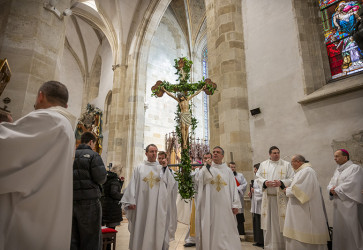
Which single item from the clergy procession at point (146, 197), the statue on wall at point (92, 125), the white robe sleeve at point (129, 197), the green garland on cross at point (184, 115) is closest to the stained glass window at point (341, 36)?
the clergy procession at point (146, 197)

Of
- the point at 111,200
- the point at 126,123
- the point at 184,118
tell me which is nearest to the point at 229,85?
the point at 184,118

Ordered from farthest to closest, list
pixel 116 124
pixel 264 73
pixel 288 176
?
1. pixel 116 124
2. pixel 264 73
3. pixel 288 176

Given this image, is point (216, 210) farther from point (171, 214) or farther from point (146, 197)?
point (146, 197)

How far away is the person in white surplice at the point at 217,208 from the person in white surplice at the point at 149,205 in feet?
1.68

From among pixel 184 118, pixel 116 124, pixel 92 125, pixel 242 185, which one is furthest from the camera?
pixel 92 125

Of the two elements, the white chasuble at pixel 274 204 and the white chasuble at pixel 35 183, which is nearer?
the white chasuble at pixel 35 183

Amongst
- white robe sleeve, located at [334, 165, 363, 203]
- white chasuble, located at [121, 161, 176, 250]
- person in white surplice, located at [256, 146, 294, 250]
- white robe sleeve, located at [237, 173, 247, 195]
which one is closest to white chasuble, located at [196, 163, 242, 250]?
white chasuble, located at [121, 161, 176, 250]

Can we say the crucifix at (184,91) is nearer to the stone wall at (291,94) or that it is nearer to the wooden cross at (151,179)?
the wooden cross at (151,179)

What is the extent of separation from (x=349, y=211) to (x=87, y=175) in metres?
3.76

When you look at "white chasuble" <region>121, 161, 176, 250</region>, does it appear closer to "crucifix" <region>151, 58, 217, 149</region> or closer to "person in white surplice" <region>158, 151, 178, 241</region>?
"person in white surplice" <region>158, 151, 178, 241</region>

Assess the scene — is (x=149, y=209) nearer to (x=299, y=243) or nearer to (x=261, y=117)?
(x=299, y=243)

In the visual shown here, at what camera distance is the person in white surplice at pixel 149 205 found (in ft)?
11.9

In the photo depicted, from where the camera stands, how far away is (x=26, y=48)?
554cm

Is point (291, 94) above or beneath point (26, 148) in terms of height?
above
